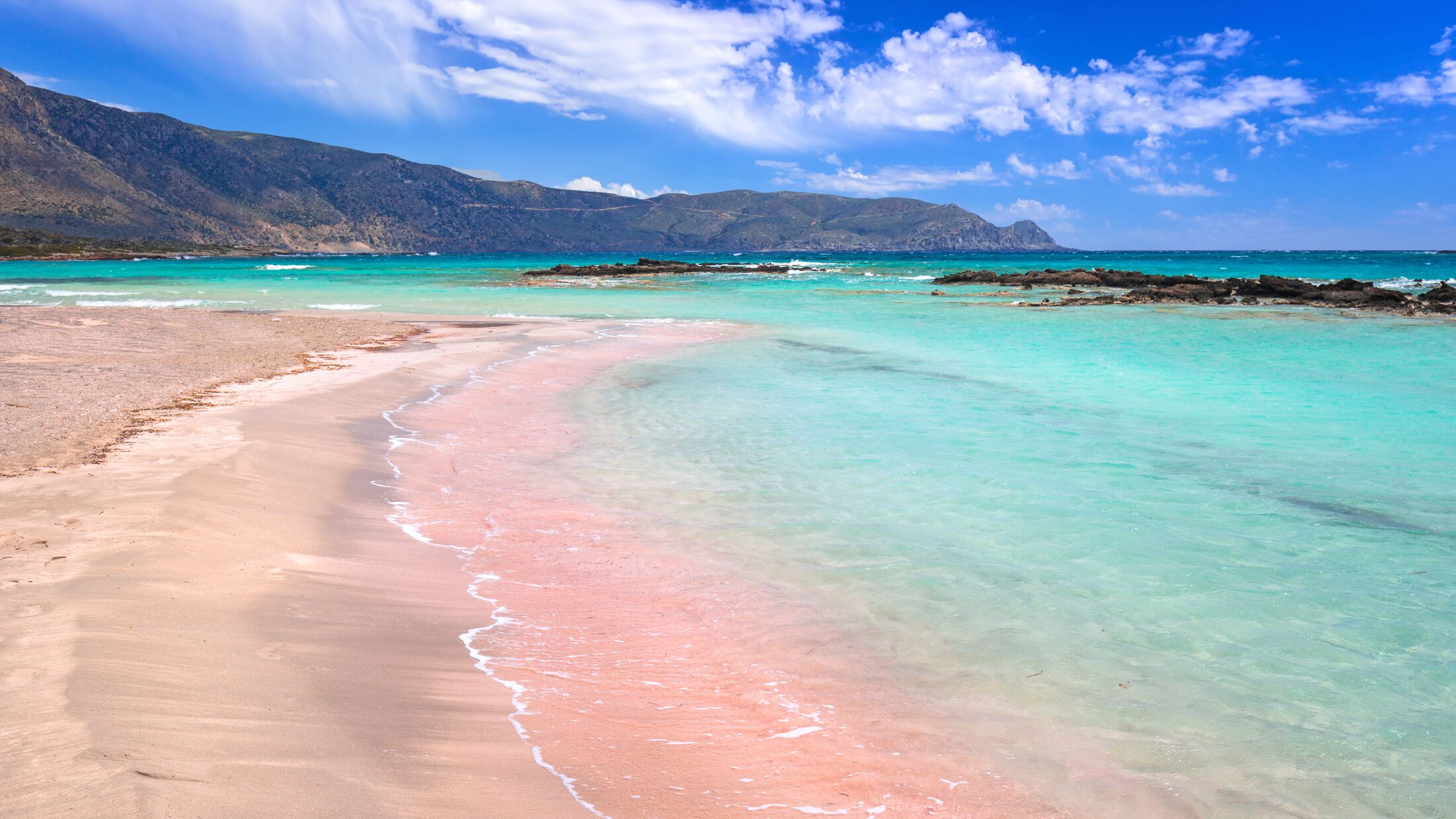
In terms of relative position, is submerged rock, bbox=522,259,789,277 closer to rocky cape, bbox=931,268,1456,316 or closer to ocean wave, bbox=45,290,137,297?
ocean wave, bbox=45,290,137,297

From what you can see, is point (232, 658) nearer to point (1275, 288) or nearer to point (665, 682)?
point (665, 682)

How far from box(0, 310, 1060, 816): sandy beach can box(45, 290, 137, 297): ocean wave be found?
31.4 metres

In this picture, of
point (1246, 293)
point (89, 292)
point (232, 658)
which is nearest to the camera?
point (232, 658)

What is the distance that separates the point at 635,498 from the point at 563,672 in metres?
2.97

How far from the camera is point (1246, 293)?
3450 cm

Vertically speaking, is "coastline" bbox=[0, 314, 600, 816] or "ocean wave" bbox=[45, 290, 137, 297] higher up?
"ocean wave" bbox=[45, 290, 137, 297]

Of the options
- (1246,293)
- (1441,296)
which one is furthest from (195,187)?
(1441,296)

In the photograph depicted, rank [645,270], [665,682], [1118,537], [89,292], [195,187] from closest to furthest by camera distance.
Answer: [665,682] → [1118,537] → [89,292] → [645,270] → [195,187]

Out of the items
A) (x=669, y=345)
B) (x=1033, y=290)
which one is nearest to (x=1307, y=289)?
(x=1033, y=290)

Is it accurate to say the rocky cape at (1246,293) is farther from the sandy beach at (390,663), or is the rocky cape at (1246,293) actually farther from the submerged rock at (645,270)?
the sandy beach at (390,663)

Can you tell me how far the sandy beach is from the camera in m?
2.63

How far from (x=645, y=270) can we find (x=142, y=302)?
36.4 metres

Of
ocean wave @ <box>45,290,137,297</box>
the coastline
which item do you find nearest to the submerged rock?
ocean wave @ <box>45,290,137,297</box>

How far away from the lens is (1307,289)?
33.5 metres
